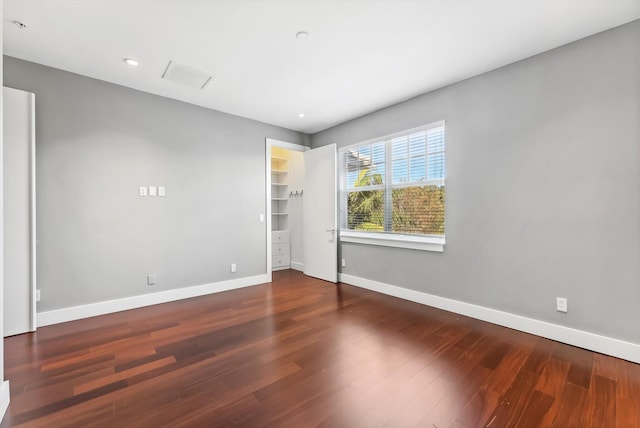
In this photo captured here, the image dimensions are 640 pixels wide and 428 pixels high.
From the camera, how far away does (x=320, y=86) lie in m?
3.19

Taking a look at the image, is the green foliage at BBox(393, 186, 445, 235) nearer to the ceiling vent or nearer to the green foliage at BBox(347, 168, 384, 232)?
the green foliage at BBox(347, 168, 384, 232)

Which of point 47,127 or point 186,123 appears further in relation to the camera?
point 186,123

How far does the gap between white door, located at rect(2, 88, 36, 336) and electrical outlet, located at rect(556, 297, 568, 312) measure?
491cm

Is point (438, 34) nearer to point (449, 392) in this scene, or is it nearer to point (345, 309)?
point (449, 392)

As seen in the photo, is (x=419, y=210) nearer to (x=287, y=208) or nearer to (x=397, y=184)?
(x=397, y=184)

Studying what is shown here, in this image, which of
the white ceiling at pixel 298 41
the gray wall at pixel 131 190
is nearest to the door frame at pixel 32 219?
the gray wall at pixel 131 190

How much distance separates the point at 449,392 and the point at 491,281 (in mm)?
1528

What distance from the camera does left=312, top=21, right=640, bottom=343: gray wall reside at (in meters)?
2.15

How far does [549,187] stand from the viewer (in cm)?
249

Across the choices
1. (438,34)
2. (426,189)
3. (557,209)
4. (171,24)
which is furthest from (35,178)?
(557,209)

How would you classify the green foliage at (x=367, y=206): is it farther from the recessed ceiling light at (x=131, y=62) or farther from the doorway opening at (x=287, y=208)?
the recessed ceiling light at (x=131, y=62)

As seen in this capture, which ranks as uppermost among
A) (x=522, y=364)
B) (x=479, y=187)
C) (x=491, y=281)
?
(x=479, y=187)

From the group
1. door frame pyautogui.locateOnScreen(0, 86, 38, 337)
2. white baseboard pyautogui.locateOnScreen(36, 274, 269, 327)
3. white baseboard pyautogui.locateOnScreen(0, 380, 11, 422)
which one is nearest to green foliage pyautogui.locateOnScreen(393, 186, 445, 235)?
white baseboard pyautogui.locateOnScreen(36, 274, 269, 327)

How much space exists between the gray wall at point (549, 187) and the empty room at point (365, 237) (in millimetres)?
15
